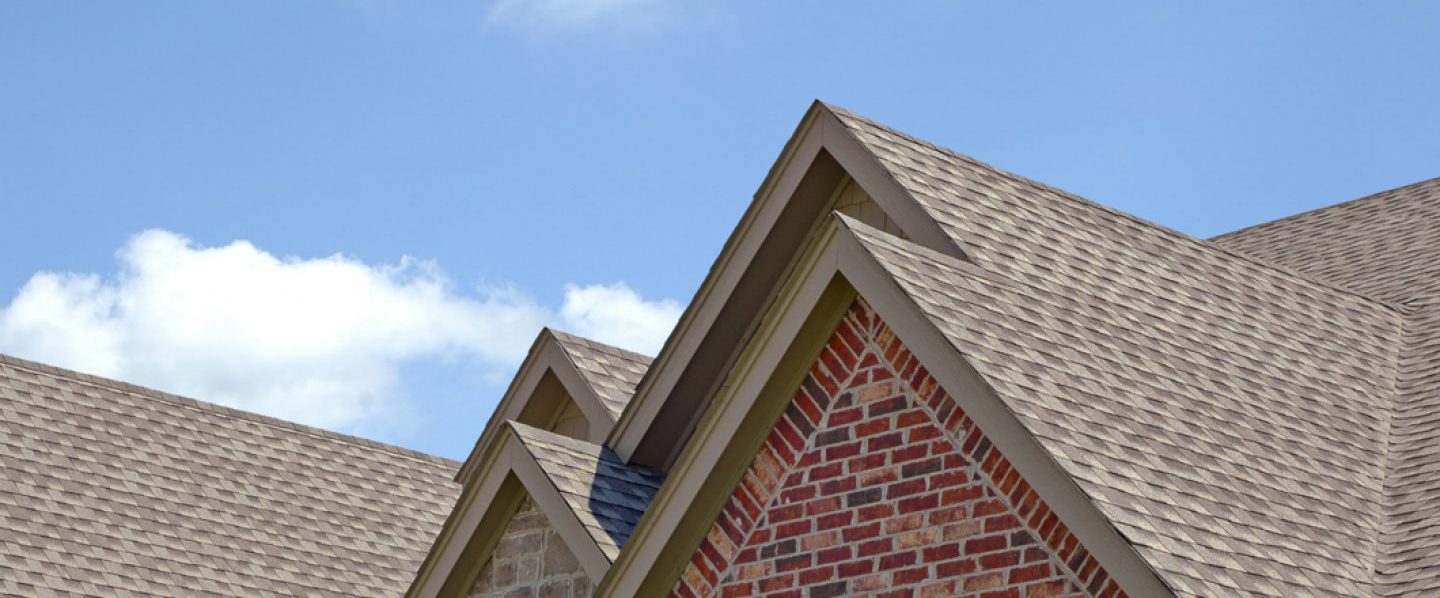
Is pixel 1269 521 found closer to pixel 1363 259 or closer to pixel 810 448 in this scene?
pixel 810 448

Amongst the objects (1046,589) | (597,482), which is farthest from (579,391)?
(1046,589)

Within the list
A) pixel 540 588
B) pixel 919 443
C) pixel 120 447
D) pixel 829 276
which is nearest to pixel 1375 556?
pixel 919 443

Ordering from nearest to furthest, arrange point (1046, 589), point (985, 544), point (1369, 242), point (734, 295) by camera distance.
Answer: point (1046, 589) → point (985, 544) → point (734, 295) → point (1369, 242)

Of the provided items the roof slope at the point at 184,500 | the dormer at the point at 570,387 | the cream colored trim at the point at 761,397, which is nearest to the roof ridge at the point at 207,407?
the roof slope at the point at 184,500

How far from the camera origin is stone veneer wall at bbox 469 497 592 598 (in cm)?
1157

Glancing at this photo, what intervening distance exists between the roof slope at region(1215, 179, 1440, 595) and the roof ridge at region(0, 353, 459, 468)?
10401 millimetres

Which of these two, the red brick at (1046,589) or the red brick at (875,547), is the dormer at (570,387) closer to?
the red brick at (875,547)

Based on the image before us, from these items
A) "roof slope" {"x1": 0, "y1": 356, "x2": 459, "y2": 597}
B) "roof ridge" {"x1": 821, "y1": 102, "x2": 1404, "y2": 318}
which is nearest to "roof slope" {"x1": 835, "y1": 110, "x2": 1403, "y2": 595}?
"roof ridge" {"x1": 821, "y1": 102, "x2": 1404, "y2": 318}

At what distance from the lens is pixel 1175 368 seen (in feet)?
37.5

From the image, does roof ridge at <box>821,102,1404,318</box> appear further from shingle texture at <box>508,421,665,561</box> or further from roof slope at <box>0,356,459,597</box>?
roof slope at <box>0,356,459,597</box>

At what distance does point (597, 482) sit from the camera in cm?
1199

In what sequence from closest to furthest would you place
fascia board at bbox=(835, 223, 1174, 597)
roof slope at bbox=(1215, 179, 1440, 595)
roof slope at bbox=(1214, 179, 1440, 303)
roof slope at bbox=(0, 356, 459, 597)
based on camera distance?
1. fascia board at bbox=(835, 223, 1174, 597)
2. roof slope at bbox=(1215, 179, 1440, 595)
3. roof slope at bbox=(1214, 179, 1440, 303)
4. roof slope at bbox=(0, 356, 459, 597)

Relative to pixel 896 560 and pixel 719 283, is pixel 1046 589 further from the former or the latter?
pixel 719 283

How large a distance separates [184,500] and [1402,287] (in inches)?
475
